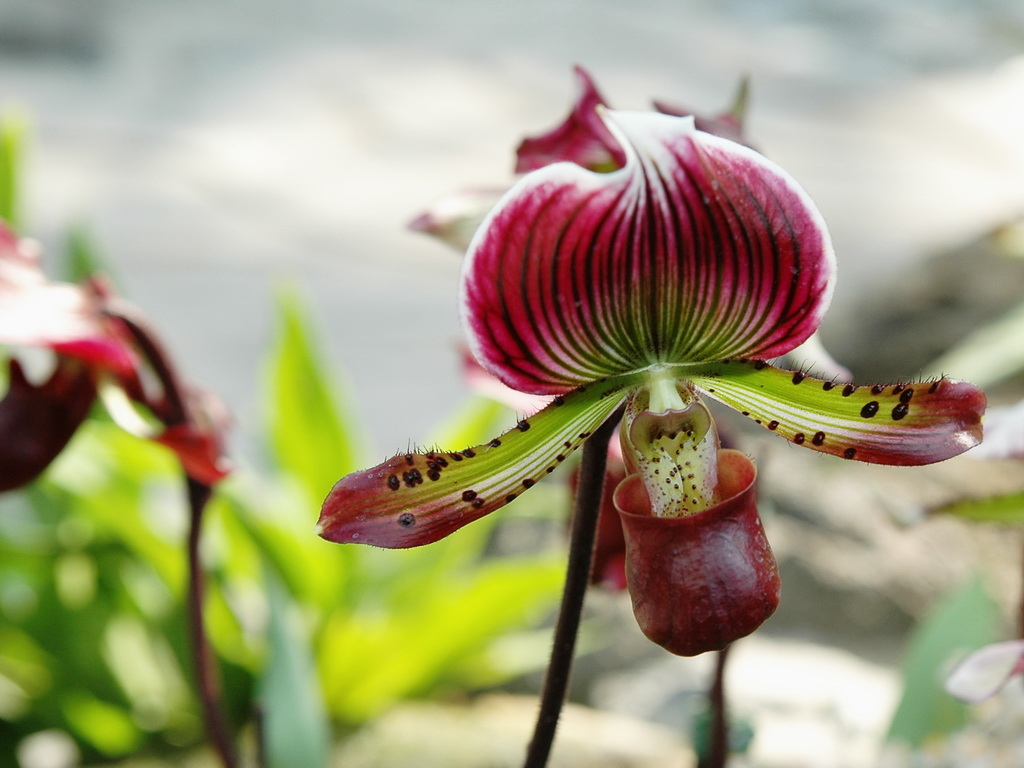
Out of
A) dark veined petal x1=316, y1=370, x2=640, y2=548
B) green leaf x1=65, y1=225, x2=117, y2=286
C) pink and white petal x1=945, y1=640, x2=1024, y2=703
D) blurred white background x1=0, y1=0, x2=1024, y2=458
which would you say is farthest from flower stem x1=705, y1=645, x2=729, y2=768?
blurred white background x1=0, y1=0, x2=1024, y2=458

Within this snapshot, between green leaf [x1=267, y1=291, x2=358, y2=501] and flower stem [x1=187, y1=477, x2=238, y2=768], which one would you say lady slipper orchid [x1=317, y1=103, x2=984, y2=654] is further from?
green leaf [x1=267, y1=291, x2=358, y2=501]

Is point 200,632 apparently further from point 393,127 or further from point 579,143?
point 393,127

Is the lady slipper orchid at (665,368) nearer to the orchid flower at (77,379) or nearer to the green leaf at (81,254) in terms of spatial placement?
the orchid flower at (77,379)

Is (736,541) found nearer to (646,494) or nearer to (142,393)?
(646,494)

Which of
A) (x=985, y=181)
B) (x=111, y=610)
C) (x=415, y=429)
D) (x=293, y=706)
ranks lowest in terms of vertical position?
(x=415, y=429)

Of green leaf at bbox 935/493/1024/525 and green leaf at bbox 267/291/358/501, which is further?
green leaf at bbox 267/291/358/501

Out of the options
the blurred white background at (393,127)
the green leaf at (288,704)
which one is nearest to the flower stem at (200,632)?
the green leaf at (288,704)

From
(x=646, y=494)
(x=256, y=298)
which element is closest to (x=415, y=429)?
(x=256, y=298)
